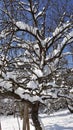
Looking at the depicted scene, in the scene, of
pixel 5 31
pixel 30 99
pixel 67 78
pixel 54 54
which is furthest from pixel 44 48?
pixel 30 99

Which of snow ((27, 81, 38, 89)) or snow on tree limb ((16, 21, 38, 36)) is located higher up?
snow on tree limb ((16, 21, 38, 36))

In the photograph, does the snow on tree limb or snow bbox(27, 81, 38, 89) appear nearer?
snow bbox(27, 81, 38, 89)

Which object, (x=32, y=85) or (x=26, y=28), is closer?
(x=32, y=85)

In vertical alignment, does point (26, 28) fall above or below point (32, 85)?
above

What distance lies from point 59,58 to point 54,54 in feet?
0.99

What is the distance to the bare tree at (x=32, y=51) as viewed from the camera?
6736mm

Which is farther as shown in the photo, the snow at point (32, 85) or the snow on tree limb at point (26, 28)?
the snow on tree limb at point (26, 28)

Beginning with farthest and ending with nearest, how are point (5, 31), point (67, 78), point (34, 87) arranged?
point (67, 78)
point (5, 31)
point (34, 87)

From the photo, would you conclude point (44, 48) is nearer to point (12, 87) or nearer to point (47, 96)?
point (47, 96)

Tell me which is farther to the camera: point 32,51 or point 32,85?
point 32,51

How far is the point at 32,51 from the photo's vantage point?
920 centimetres

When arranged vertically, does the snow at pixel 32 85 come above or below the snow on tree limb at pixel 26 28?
below

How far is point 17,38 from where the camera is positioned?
902 cm

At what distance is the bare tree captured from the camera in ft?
22.1
